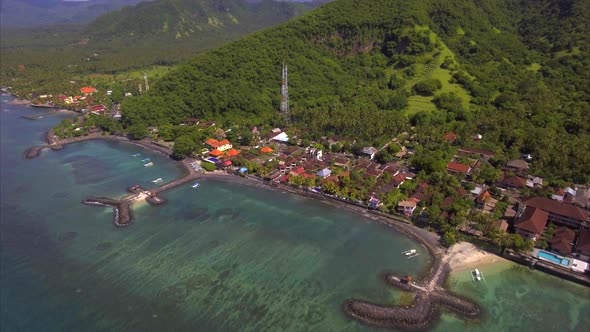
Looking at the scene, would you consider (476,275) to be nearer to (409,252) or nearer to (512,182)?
(409,252)

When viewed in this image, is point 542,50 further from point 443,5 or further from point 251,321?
point 251,321

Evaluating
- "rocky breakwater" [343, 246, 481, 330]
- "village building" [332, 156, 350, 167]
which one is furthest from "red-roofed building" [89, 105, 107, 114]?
"rocky breakwater" [343, 246, 481, 330]

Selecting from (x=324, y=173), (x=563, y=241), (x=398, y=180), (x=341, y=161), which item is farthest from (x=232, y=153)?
(x=563, y=241)

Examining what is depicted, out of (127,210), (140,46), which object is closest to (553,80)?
(127,210)

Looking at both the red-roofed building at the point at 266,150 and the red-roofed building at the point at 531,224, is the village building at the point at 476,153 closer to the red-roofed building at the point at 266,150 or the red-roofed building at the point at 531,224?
the red-roofed building at the point at 531,224

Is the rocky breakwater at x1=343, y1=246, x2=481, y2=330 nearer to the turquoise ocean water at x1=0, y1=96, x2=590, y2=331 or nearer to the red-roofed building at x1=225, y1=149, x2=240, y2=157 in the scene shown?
the turquoise ocean water at x1=0, y1=96, x2=590, y2=331

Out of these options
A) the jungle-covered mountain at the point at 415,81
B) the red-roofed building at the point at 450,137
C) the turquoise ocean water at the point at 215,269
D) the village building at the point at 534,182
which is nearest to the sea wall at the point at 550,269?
the turquoise ocean water at the point at 215,269
